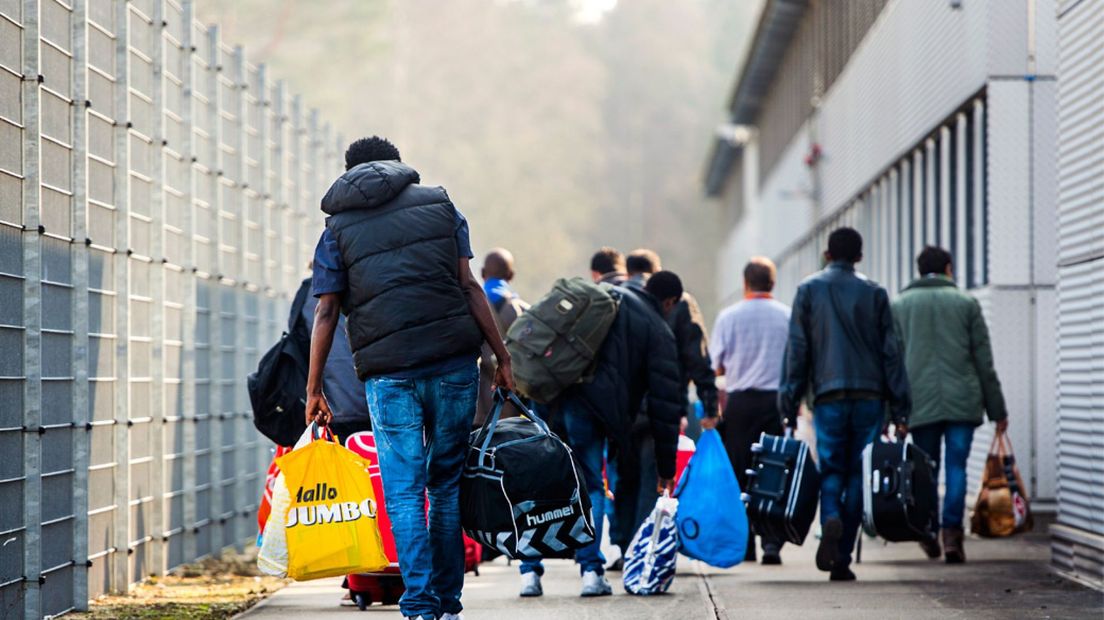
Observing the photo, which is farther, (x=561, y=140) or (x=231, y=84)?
(x=561, y=140)

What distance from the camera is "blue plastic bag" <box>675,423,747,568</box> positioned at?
10289 millimetres

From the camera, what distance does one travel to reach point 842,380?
36.0ft

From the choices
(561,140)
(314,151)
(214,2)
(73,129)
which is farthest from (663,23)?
(73,129)

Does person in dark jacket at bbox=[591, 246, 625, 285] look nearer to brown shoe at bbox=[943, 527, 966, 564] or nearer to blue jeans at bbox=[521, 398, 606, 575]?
blue jeans at bbox=[521, 398, 606, 575]

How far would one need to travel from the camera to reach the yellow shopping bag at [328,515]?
776 cm

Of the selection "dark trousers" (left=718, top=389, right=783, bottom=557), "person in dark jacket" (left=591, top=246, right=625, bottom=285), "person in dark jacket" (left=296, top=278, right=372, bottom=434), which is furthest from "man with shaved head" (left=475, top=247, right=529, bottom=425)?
"person in dark jacket" (left=296, top=278, right=372, bottom=434)

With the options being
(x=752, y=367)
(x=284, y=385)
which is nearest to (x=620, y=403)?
(x=284, y=385)

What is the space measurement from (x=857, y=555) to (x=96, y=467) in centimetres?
475

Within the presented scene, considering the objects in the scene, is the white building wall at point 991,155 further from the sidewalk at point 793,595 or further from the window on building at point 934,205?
the sidewalk at point 793,595

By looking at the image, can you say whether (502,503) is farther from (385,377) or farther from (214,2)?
(214,2)

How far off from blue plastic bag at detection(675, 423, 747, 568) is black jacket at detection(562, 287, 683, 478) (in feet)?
0.59

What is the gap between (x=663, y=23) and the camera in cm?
11706

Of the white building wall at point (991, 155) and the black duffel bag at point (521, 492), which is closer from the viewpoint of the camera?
the black duffel bag at point (521, 492)

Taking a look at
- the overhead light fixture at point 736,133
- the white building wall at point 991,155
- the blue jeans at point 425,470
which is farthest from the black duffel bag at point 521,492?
the overhead light fixture at point 736,133
